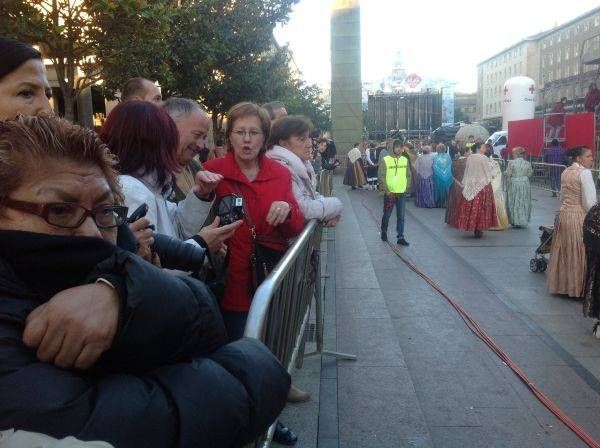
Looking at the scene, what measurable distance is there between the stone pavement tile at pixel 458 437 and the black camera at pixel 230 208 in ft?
6.27

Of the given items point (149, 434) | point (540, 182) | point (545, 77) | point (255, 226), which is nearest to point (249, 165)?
point (255, 226)

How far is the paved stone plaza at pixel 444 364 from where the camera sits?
3.86m

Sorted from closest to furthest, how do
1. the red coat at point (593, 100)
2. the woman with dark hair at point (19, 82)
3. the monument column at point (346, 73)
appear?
1. the woman with dark hair at point (19, 82)
2. the red coat at point (593, 100)
3. the monument column at point (346, 73)

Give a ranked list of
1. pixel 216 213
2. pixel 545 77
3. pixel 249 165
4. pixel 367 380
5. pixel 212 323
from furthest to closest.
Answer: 1. pixel 545 77
2. pixel 367 380
3. pixel 249 165
4. pixel 216 213
5. pixel 212 323

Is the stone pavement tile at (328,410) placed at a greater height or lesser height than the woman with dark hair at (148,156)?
lesser

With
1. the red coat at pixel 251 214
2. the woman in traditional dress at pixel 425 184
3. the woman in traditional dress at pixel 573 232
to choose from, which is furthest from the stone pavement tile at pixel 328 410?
the woman in traditional dress at pixel 425 184

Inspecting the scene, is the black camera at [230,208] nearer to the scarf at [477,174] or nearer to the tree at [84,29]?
the tree at [84,29]

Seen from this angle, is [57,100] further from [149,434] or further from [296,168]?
[149,434]

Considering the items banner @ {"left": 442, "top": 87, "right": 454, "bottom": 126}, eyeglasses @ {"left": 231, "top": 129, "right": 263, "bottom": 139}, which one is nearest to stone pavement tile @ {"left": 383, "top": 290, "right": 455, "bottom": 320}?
eyeglasses @ {"left": 231, "top": 129, "right": 263, "bottom": 139}

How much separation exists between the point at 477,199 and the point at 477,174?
1.76 feet

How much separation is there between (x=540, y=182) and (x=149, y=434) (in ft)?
66.6

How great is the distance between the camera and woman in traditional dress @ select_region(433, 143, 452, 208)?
16688mm

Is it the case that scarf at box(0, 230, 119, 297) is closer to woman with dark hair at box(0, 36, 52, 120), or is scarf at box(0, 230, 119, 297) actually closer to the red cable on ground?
woman with dark hair at box(0, 36, 52, 120)

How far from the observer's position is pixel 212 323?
48.0 inches
